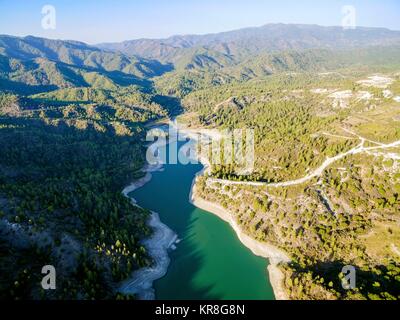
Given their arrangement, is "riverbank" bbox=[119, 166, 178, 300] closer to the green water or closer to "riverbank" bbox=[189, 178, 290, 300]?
the green water

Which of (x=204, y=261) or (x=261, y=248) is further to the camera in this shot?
(x=261, y=248)

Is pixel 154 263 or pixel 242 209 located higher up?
pixel 242 209

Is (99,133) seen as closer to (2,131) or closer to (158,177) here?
(2,131)

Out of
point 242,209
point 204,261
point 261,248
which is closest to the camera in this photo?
point 204,261

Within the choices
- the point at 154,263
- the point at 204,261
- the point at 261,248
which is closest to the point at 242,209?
the point at 261,248

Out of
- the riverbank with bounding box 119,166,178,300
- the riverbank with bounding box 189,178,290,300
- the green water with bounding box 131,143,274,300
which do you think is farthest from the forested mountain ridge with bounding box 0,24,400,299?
the green water with bounding box 131,143,274,300

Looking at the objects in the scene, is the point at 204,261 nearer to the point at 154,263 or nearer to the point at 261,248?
the point at 154,263
